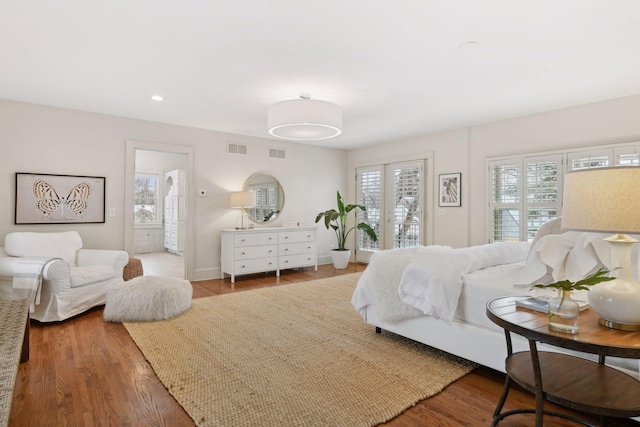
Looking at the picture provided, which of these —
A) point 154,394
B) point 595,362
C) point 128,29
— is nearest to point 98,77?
point 128,29

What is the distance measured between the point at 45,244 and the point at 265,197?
3.14 meters

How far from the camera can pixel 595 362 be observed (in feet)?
5.81

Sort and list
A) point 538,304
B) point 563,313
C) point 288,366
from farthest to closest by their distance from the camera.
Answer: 1. point 288,366
2. point 538,304
3. point 563,313

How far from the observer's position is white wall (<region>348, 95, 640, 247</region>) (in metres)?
3.89

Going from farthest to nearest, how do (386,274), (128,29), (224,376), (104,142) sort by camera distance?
(104,142), (386,274), (128,29), (224,376)

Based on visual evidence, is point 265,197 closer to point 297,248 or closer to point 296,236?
point 296,236

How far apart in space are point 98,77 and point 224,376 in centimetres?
295

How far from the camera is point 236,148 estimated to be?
5.72m

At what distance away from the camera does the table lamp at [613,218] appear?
130 cm

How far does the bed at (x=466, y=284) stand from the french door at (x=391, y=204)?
2982 millimetres

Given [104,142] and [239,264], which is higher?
[104,142]

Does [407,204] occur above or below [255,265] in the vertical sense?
above

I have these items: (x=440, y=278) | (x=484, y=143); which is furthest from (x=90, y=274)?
(x=484, y=143)

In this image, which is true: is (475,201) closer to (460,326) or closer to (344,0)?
(460,326)
